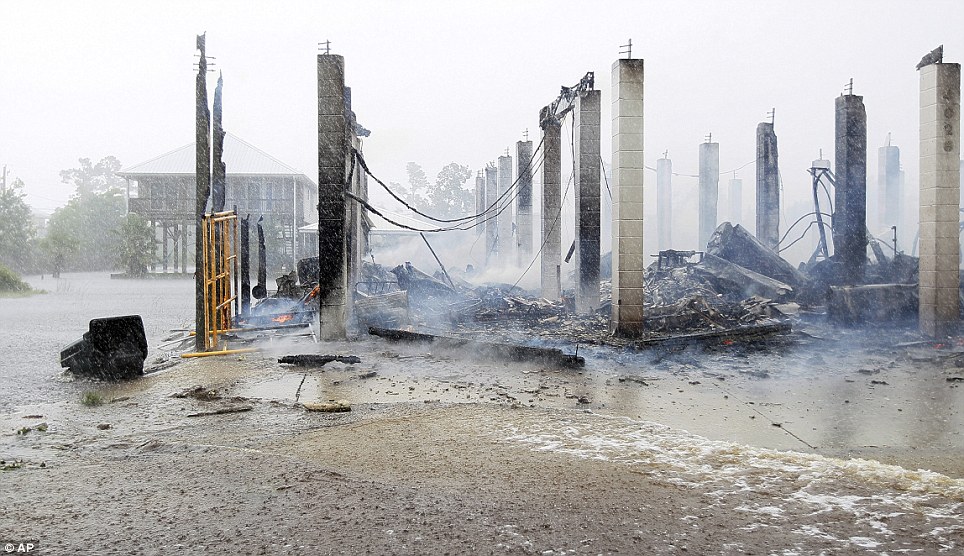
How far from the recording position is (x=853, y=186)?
55.7 ft

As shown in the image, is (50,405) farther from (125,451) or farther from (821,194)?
(821,194)

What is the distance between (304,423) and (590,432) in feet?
8.08

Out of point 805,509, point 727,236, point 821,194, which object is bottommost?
point 805,509

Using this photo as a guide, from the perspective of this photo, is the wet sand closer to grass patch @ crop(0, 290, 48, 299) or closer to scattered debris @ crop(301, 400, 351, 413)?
scattered debris @ crop(301, 400, 351, 413)

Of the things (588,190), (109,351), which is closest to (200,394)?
(109,351)

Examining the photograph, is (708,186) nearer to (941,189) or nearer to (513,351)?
(941,189)

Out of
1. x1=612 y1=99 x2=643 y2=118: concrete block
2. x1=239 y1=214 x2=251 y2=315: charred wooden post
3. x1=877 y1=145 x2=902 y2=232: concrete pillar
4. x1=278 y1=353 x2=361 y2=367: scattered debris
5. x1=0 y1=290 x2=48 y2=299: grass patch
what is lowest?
x1=278 y1=353 x2=361 y2=367: scattered debris

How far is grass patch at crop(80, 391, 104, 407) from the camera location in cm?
680

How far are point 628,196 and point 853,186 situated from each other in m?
9.01

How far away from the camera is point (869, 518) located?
369cm

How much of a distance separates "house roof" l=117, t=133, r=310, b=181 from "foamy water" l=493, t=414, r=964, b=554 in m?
37.3

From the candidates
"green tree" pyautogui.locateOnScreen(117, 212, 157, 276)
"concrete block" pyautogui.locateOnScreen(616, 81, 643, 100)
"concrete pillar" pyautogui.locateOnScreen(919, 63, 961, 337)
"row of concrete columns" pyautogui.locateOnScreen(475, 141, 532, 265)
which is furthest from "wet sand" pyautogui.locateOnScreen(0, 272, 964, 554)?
"green tree" pyautogui.locateOnScreen(117, 212, 157, 276)

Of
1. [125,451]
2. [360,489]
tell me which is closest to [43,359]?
[125,451]

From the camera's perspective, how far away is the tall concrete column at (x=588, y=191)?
15062 mm
